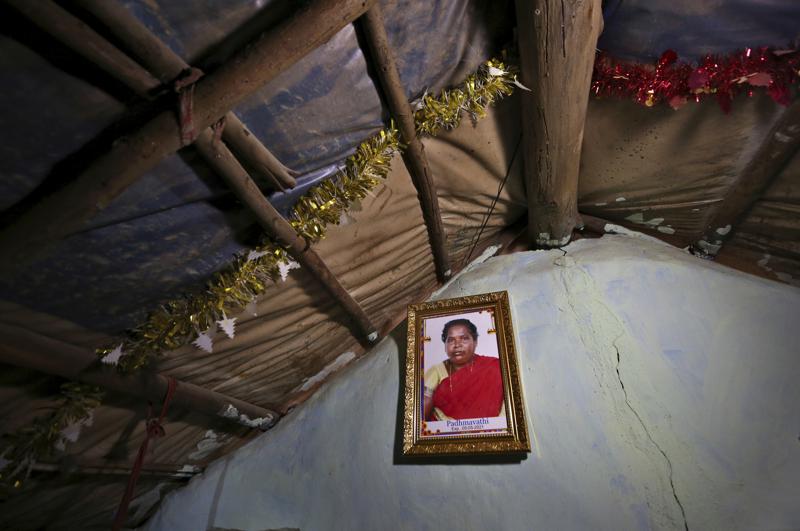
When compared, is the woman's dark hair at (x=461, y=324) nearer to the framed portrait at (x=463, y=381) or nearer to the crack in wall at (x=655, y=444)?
the framed portrait at (x=463, y=381)

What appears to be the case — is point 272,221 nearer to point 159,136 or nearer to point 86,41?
point 159,136

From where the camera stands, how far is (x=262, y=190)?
42.7 inches

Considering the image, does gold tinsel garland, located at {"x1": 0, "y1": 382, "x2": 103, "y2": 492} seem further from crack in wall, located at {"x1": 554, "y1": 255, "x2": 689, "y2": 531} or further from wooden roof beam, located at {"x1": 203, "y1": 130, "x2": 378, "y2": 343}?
crack in wall, located at {"x1": 554, "y1": 255, "x2": 689, "y2": 531}

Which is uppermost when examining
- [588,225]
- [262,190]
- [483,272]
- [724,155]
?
[588,225]

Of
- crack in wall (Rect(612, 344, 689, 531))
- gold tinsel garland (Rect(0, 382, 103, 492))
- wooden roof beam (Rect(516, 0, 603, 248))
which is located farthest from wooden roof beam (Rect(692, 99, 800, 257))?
gold tinsel garland (Rect(0, 382, 103, 492))

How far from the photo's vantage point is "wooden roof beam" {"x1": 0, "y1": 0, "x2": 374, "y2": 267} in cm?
76

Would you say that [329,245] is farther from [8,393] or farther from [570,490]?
[570,490]

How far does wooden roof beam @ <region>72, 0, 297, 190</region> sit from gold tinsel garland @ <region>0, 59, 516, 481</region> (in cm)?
27

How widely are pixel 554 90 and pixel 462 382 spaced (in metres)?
1.05

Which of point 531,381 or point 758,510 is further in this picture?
point 531,381

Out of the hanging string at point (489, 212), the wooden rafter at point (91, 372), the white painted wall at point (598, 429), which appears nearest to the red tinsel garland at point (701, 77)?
the hanging string at point (489, 212)

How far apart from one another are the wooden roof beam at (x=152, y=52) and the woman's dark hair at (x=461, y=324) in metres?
0.96

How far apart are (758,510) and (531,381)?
2.10 feet

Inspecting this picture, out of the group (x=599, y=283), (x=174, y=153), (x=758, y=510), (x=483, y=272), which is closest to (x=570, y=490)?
(x=758, y=510)
